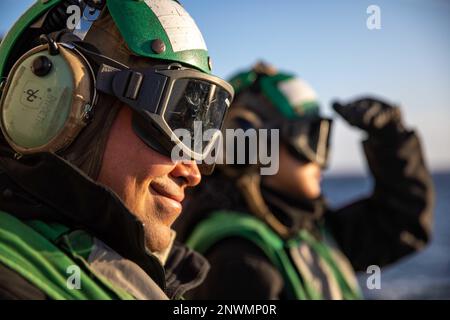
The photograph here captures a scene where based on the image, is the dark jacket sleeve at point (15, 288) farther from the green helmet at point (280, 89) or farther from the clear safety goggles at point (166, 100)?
the green helmet at point (280, 89)

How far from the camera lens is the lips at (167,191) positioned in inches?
93.6

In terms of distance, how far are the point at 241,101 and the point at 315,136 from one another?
65cm

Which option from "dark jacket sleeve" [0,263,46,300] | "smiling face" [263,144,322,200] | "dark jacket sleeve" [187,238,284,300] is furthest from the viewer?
"smiling face" [263,144,322,200]

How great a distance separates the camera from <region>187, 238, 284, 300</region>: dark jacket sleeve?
419 centimetres

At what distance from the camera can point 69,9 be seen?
8.16ft

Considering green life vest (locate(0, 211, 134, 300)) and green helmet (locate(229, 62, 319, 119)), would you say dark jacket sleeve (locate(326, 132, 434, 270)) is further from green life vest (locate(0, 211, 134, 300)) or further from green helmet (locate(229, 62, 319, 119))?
green life vest (locate(0, 211, 134, 300))

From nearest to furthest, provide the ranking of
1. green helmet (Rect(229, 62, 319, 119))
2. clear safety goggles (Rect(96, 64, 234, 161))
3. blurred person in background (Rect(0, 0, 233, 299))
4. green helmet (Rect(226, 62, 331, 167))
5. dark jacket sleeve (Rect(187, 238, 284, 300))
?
1. blurred person in background (Rect(0, 0, 233, 299))
2. clear safety goggles (Rect(96, 64, 234, 161))
3. dark jacket sleeve (Rect(187, 238, 284, 300))
4. green helmet (Rect(226, 62, 331, 167))
5. green helmet (Rect(229, 62, 319, 119))

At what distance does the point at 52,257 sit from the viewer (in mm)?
2098

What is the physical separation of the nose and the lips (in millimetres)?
55

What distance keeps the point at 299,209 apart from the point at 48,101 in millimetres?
3212

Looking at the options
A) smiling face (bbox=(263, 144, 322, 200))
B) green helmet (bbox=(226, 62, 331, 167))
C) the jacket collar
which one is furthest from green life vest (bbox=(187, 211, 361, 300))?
green helmet (bbox=(226, 62, 331, 167))
